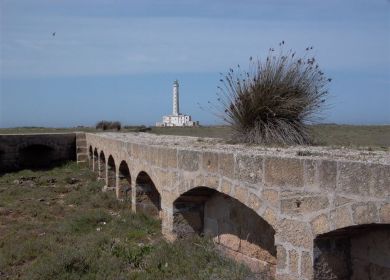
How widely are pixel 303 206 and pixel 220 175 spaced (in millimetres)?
1389

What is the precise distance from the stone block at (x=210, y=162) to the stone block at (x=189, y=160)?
0.17 m

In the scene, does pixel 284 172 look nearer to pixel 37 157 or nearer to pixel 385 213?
pixel 385 213

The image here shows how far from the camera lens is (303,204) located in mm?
4059

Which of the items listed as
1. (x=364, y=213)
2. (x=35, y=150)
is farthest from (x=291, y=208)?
(x=35, y=150)

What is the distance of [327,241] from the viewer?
403cm

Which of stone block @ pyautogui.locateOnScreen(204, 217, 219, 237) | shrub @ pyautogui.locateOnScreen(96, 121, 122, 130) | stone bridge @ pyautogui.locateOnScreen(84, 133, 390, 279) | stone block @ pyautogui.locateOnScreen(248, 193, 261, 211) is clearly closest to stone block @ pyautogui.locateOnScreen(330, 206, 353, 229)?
stone bridge @ pyautogui.locateOnScreen(84, 133, 390, 279)

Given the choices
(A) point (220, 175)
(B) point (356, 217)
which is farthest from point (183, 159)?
(B) point (356, 217)

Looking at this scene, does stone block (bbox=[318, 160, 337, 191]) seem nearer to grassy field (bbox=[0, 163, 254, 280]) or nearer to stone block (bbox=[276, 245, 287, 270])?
stone block (bbox=[276, 245, 287, 270])

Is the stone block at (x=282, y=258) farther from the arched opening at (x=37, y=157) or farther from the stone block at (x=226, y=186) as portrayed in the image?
the arched opening at (x=37, y=157)

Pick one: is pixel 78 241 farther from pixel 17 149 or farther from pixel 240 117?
pixel 17 149

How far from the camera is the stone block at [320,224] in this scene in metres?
3.81

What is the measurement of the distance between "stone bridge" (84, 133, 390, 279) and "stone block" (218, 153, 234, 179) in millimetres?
11

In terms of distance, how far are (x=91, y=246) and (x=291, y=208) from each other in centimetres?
385

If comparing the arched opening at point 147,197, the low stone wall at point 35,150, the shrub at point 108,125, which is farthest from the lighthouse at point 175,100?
the arched opening at point 147,197
